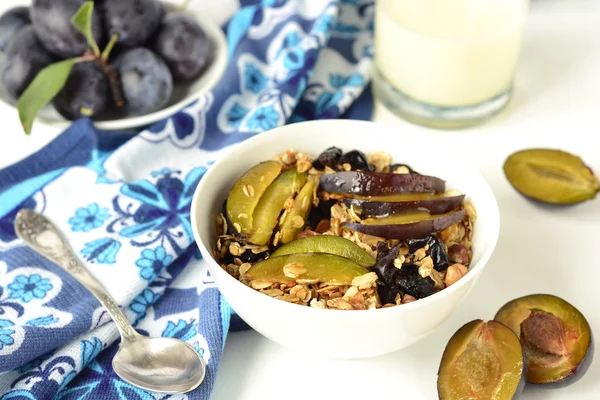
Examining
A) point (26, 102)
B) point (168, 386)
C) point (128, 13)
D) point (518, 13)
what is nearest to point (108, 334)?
point (168, 386)

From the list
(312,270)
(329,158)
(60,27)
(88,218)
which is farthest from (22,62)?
(312,270)

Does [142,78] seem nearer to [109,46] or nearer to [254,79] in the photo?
[109,46]

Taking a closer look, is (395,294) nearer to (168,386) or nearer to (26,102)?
(168,386)

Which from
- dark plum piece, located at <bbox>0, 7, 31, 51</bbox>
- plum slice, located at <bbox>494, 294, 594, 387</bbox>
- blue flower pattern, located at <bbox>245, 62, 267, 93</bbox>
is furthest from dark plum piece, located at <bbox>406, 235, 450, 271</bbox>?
dark plum piece, located at <bbox>0, 7, 31, 51</bbox>

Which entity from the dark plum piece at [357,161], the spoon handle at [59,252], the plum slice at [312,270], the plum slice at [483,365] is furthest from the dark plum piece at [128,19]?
the plum slice at [483,365]

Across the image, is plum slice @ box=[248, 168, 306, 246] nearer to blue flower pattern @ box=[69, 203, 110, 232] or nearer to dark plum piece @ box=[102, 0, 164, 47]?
blue flower pattern @ box=[69, 203, 110, 232]

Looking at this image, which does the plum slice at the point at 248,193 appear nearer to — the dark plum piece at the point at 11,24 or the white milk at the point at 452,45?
the white milk at the point at 452,45
